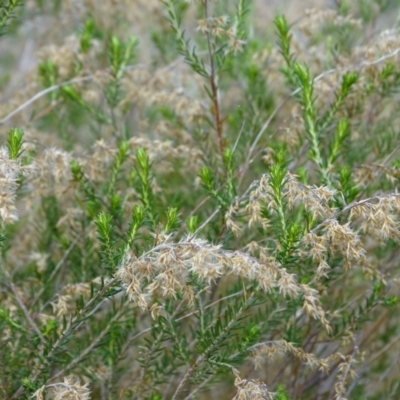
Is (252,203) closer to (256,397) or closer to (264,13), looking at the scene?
(256,397)

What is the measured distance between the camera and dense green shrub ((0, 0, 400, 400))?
177 centimetres

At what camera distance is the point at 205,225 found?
216cm

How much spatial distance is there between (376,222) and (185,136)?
1.31 metres

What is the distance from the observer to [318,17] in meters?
2.94

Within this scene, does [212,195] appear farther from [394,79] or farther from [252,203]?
[394,79]

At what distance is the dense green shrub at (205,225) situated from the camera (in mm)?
1771

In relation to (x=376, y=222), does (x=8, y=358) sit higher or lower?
lower

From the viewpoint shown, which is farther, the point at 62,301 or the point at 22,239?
the point at 22,239

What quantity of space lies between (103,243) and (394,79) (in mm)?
1532

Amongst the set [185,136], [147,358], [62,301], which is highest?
[185,136]

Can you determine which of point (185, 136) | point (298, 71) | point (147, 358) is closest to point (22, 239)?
point (185, 136)

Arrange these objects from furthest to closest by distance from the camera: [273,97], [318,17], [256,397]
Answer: [273,97]
[318,17]
[256,397]

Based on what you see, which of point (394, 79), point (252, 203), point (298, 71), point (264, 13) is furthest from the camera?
point (264, 13)

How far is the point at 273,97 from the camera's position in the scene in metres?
3.36
